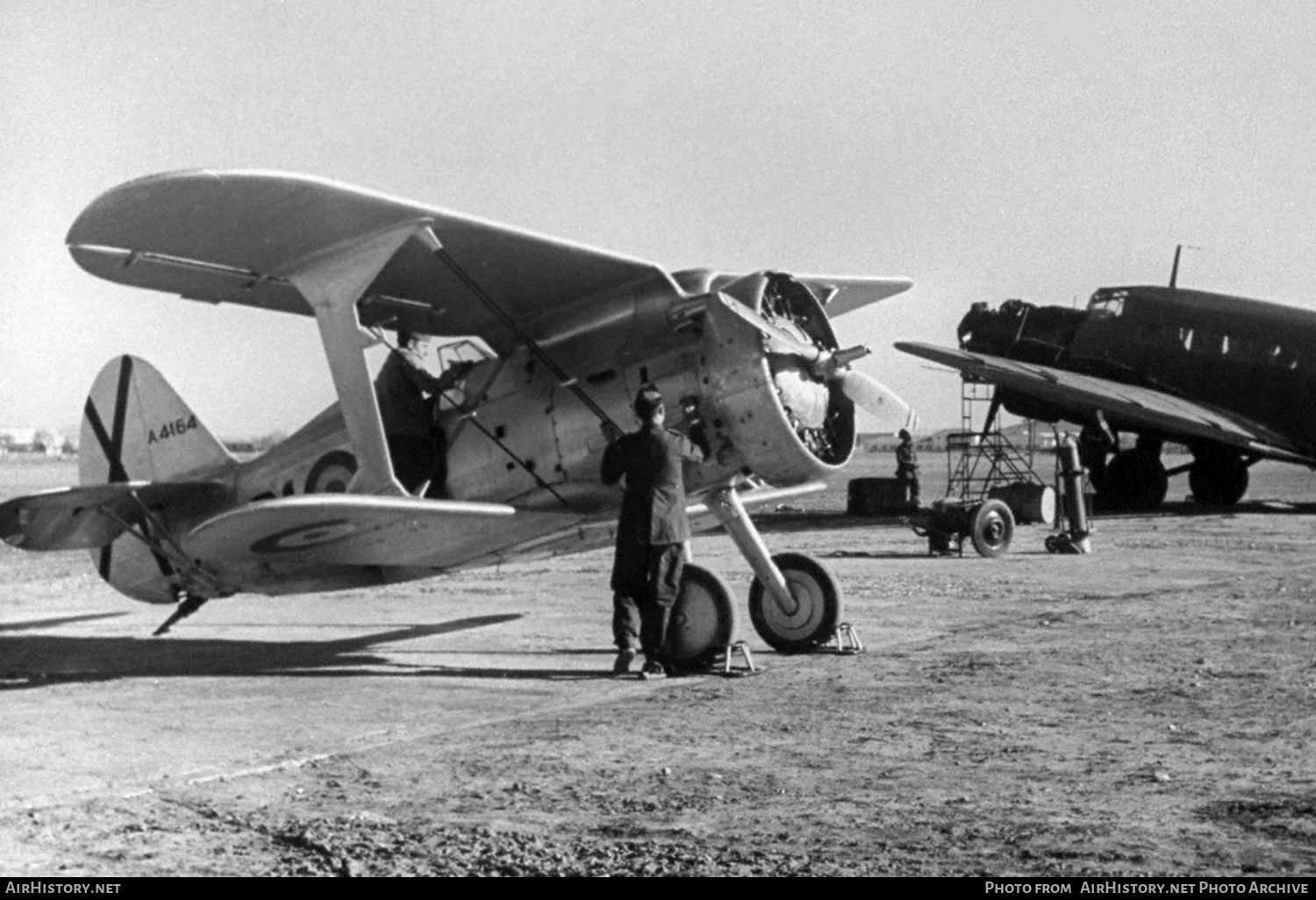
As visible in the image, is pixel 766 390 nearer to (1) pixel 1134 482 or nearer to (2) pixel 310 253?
(2) pixel 310 253

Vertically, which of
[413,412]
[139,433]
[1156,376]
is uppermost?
[1156,376]

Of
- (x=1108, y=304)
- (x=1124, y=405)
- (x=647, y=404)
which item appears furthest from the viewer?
(x=1108, y=304)

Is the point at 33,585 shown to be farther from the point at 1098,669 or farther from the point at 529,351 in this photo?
the point at 1098,669

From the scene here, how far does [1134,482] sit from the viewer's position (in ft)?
86.8

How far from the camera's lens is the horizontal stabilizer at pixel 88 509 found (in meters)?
8.51

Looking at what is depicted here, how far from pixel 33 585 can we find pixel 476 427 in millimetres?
9432

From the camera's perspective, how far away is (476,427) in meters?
9.10

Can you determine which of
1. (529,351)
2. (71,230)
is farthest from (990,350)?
(71,230)

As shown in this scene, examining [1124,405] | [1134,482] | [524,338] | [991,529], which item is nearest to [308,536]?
[524,338]

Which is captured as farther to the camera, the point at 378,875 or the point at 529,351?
the point at 529,351

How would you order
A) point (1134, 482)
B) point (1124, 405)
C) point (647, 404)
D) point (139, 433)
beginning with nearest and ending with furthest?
point (647, 404), point (139, 433), point (1124, 405), point (1134, 482)

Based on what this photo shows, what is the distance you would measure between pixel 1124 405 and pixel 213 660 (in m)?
18.1

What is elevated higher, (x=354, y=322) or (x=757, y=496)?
(x=354, y=322)

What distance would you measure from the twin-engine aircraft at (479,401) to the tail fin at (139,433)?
2.41 ft
